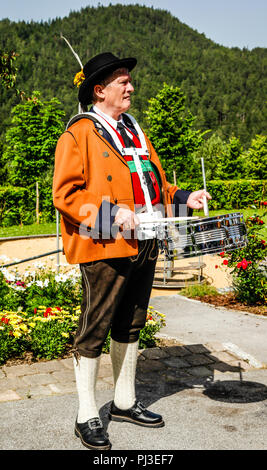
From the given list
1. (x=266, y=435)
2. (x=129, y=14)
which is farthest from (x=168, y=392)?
(x=129, y=14)

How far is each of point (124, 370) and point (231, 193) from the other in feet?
85.3

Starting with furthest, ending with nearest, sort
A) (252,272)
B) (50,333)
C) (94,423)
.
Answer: (252,272), (50,333), (94,423)

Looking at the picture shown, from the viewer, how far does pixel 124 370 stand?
304 cm

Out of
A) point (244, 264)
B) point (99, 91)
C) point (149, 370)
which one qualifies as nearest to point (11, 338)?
point (149, 370)

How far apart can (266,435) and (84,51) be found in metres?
160

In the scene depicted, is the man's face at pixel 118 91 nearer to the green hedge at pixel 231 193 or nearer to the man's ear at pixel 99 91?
the man's ear at pixel 99 91

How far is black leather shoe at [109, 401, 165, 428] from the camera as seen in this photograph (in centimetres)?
299

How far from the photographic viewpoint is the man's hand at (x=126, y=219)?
97.3 inches

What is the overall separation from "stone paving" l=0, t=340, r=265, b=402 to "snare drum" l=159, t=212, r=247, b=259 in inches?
59.1

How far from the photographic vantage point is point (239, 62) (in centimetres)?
12631

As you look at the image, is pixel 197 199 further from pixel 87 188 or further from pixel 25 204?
pixel 25 204

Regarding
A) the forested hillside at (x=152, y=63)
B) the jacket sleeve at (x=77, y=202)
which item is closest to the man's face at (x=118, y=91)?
the jacket sleeve at (x=77, y=202)

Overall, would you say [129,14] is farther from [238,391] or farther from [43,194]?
[238,391]

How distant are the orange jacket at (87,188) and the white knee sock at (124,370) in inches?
27.4
